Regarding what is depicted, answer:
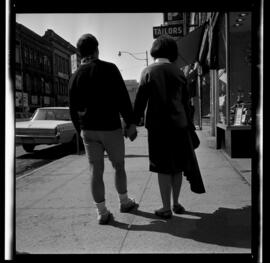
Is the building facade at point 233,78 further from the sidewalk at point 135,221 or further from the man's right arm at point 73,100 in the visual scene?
the man's right arm at point 73,100

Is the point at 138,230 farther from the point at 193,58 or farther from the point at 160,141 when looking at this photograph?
the point at 193,58

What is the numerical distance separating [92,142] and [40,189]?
2110mm

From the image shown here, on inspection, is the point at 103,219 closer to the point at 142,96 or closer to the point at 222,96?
the point at 142,96

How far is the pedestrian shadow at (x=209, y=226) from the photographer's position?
3.12 meters

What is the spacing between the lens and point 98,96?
353cm

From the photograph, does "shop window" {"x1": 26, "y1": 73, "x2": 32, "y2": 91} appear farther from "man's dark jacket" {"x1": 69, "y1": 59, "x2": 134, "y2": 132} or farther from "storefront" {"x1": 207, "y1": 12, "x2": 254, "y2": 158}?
"man's dark jacket" {"x1": 69, "y1": 59, "x2": 134, "y2": 132}

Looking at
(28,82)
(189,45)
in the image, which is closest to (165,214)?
(189,45)

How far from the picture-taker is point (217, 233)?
3.26 meters

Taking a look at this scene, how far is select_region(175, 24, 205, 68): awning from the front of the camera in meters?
11.7

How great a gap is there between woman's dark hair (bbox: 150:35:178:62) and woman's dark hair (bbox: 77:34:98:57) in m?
0.61

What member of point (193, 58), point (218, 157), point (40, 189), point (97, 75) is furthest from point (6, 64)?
point (193, 58)

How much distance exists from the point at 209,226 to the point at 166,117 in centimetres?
113

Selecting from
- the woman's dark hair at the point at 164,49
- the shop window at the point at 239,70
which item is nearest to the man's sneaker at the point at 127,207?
the woman's dark hair at the point at 164,49

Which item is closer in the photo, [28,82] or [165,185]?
[165,185]
